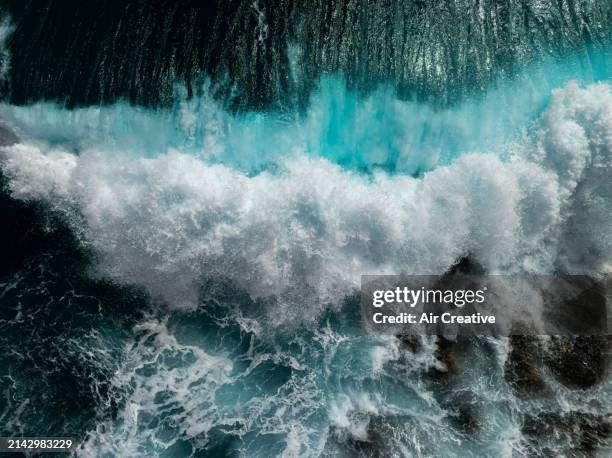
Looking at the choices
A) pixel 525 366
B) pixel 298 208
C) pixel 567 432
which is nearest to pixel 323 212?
pixel 298 208

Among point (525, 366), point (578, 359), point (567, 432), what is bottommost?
point (567, 432)

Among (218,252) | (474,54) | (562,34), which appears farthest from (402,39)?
(218,252)

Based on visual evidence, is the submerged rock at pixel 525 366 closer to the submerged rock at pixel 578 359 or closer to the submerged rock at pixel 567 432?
the submerged rock at pixel 578 359

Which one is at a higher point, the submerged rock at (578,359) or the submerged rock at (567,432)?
the submerged rock at (578,359)

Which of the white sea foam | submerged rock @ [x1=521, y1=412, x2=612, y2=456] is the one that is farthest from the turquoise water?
submerged rock @ [x1=521, y1=412, x2=612, y2=456]

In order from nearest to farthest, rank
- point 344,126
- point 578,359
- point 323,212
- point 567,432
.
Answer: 1. point 567,432
2. point 578,359
3. point 323,212
4. point 344,126

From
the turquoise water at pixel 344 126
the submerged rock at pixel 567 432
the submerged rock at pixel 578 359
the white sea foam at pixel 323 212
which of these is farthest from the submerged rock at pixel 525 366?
the turquoise water at pixel 344 126

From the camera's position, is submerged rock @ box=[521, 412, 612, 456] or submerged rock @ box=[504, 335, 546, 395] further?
submerged rock @ box=[504, 335, 546, 395]

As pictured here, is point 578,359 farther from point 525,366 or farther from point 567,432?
point 567,432

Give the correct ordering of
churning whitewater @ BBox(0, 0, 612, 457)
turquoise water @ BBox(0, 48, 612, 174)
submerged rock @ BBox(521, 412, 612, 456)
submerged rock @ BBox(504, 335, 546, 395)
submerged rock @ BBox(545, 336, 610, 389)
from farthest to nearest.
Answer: turquoise water @ BBox(0, 48, 612, 174) → submerged rock @ BBox(545, 336, 610, 389) → submerged rock @ BBox(504, 335, 546, 395) → churning whitewater @ BBox(0, 0, 612, 457) → submerged rock @ BBox(521, 412, 612, 456)

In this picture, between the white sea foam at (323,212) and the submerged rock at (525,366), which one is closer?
the submerged rock at (525,366)

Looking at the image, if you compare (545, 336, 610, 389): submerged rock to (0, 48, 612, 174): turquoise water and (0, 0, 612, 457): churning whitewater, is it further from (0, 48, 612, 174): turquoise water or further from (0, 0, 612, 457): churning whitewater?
(0, 48, 612, 174): turquoise water

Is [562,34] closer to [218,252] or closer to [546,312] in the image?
[546,312]
